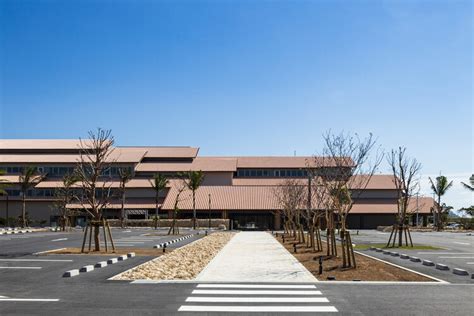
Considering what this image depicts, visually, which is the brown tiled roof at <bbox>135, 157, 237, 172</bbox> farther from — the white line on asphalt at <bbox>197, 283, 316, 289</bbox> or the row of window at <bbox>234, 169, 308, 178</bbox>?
the white line on asphalt at <bbox>197, 283, 316, 289</bbox>

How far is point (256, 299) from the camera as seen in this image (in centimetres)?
1244

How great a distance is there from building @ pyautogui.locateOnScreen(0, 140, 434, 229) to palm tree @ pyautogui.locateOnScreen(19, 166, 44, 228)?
1.29m

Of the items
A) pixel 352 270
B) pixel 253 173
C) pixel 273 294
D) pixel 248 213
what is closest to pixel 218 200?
pixel 248 213

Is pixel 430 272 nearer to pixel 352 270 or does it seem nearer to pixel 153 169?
pixel 352 270

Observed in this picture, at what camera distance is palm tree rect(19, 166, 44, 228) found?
67.7 metres

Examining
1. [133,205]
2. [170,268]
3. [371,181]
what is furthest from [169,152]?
[170,268]

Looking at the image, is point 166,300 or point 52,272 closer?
point 166,300

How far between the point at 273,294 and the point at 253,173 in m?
69.2

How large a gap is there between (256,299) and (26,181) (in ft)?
205

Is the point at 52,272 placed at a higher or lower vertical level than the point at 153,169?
lower

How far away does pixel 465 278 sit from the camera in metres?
16.7

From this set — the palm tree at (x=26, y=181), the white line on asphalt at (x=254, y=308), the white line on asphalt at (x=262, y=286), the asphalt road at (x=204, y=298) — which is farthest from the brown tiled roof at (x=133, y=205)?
the white line on asphalt at (x=254, y=308)

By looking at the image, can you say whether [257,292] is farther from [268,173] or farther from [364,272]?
[268,173]

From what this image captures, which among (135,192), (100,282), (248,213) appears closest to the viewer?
(100,282)
